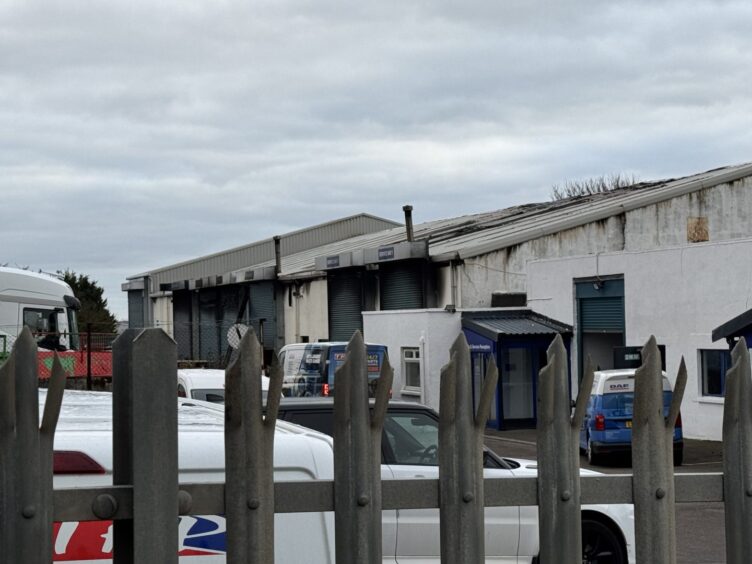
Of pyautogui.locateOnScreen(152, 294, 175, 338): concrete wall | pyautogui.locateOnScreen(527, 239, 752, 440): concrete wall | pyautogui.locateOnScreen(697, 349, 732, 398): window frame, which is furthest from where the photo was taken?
pyautogui.locateOnScreen(152, 294, 175, 338): concrete wall

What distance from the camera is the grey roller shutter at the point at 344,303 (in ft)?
157

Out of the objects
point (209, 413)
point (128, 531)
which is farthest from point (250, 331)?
point (209, 413)

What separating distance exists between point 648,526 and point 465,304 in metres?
37.6

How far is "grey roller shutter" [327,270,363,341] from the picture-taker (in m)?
48.0

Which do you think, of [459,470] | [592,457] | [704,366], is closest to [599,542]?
[459,470]

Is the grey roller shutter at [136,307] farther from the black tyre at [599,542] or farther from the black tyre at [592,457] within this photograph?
the black tyre at [599,542]

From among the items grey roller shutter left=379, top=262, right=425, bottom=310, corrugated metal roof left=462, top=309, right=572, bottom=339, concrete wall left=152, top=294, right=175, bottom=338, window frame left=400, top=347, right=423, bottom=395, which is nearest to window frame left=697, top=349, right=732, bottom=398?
corrugated metal roof left=462, top=309, right=572, bottom=339

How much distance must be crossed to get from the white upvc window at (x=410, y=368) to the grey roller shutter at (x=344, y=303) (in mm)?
7323

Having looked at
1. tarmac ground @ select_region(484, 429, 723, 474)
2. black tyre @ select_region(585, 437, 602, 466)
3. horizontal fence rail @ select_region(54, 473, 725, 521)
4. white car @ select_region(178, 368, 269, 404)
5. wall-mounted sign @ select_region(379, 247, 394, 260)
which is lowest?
tarmac ground @ select_region(484, 429, 723, 474)

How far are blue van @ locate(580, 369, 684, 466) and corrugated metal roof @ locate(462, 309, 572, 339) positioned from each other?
11035 millimetres

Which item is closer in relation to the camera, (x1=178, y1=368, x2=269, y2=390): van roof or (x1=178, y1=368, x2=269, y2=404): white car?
(x1=178, y1=368, x2=269, y2=404): white car

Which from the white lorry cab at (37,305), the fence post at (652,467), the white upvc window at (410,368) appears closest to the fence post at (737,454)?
the fence post at (652,467)

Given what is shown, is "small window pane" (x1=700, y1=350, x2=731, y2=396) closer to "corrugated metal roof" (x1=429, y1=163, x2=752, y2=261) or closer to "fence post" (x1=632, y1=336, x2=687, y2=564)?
"corrugated metal roof" (x1=429, y1=163, x2=752, y2=261)

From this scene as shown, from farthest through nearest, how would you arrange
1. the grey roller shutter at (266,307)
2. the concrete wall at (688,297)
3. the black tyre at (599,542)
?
the grey roller shutter at (266,307)
the concrete wall at (688,297)
the black tyre at (599,542)
